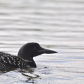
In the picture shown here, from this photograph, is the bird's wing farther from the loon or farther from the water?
the water

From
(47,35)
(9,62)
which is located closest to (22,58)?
(9,62)

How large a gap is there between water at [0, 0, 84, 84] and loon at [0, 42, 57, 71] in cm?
24

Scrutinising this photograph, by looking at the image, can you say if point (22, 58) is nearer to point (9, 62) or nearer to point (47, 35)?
point (9, 62)

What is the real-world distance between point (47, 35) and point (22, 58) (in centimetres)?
365

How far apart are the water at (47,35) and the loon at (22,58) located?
237 mm

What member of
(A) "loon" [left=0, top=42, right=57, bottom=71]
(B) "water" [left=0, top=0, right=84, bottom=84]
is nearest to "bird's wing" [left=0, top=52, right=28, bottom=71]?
(A) "loon" [left=0, top=42, right=57, bottom=71]

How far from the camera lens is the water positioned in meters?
8.98

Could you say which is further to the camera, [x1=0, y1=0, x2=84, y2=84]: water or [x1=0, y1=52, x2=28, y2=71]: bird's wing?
[x1=0, y1=52, x2=28, y2=71]: bird's wing

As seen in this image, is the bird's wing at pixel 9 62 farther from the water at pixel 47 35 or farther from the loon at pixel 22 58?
the water at pixel 47 35

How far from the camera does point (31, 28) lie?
15.2 metres

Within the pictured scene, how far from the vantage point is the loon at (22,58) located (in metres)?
9.63

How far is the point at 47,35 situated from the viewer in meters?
14.0

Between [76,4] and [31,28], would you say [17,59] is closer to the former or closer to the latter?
[31,28]

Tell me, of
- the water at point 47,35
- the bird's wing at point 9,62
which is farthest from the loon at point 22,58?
the water at point 47,35
